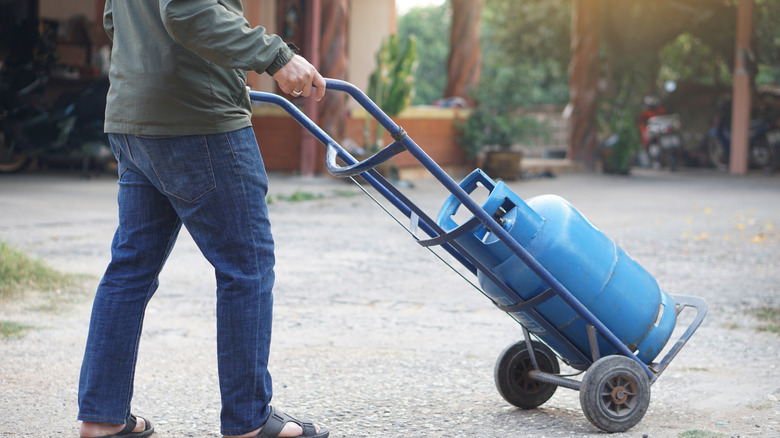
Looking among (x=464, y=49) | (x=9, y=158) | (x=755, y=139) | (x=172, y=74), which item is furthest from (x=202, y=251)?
(x=755, y=139)

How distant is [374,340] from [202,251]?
1865mm

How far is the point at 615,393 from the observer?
299 centimetres

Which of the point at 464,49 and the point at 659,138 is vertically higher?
the point at 464,49

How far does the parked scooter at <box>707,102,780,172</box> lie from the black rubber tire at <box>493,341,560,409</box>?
15297 mm

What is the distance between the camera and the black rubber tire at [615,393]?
116 inches

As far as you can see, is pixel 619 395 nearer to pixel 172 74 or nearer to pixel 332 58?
pixel 172 74

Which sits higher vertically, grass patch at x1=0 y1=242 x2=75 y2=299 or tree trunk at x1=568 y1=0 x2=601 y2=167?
tree trunk at x1=568 y1=0 x2=601 y2=167

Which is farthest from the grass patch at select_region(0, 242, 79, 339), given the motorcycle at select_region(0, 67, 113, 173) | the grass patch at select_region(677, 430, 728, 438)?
the motorcycle at select_region(0, 67, 113, 173)

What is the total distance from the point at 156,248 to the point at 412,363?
5.09ft

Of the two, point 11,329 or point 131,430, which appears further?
point 11,329

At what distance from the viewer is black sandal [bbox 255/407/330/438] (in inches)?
106

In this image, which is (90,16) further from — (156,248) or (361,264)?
(156,248)

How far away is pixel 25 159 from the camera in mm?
12406

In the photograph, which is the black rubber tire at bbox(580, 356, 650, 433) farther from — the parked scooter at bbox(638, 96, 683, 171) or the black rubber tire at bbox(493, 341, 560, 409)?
the parked scooter at bbox(638, 96, 683, 171)
